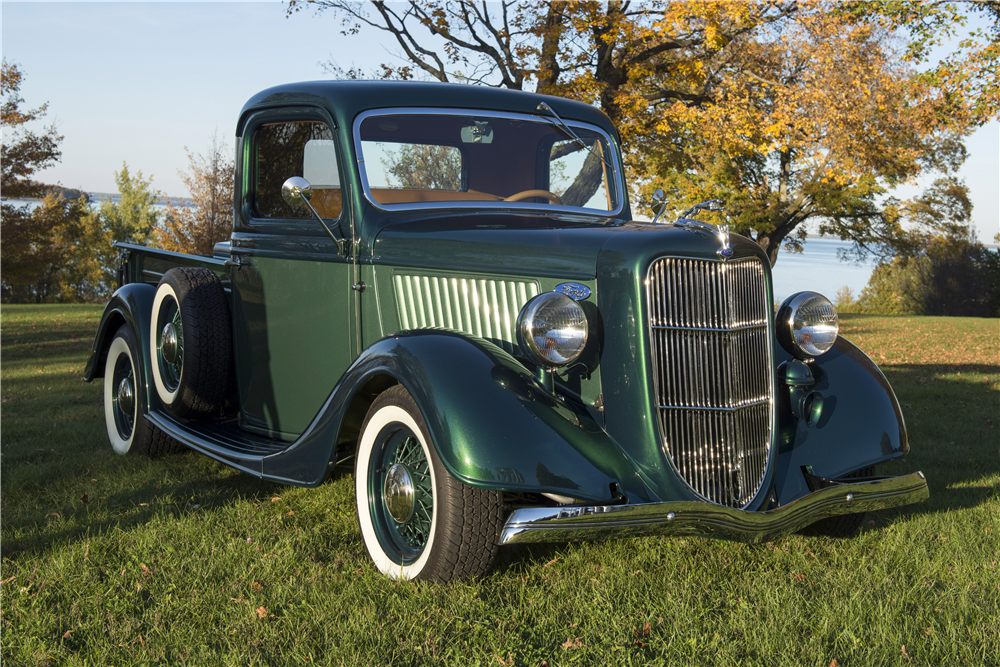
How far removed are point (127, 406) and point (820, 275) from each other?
67.6m

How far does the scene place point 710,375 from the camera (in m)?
3.07

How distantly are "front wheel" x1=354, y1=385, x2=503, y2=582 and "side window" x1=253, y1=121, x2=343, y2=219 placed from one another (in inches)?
52.3

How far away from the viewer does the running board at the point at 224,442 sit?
380cm

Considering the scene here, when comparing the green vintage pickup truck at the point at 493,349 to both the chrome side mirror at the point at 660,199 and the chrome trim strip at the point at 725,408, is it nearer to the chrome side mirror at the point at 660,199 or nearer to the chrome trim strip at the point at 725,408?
the chrome trim strip at the point at 725,408

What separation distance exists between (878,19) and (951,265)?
2568cm

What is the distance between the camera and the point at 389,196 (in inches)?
152

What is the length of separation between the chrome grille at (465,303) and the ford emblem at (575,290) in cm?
17

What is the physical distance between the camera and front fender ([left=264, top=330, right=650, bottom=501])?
106 inches

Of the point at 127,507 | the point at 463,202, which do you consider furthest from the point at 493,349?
the point at 127,507

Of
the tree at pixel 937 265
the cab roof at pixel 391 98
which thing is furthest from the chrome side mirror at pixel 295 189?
the tree at pixel 937 265

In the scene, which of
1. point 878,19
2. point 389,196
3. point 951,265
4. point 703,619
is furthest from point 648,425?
point 951,265

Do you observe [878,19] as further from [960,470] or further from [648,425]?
[648,425]

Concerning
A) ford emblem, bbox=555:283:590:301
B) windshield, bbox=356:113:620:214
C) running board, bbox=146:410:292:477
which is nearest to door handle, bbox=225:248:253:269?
running board, bbox=146:410:292:477

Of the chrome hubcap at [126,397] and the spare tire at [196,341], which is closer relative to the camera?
the spare tire at [196,341]
